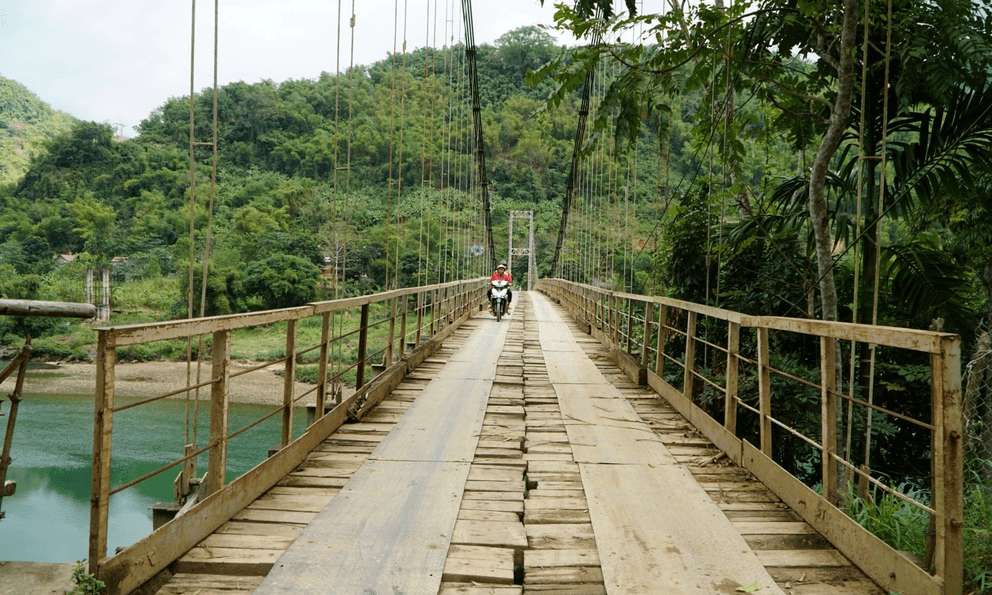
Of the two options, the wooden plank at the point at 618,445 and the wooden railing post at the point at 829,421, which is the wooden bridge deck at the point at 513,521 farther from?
the wooden railing post at the point at 829,421

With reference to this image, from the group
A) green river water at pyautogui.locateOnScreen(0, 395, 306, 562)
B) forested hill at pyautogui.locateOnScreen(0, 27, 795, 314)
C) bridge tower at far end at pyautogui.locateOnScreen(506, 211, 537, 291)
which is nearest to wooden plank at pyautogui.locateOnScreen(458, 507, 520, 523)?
forested hill at pyautogui.locateOnScreen(0, 27, 795, 314)

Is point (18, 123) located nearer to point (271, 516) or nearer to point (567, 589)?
point (271, 516)

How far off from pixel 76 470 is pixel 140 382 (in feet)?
25.0

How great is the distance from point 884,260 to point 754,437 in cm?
168

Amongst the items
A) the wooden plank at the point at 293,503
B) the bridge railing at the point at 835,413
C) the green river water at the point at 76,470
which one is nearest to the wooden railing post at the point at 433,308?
the bridge railing at the point at 835,413

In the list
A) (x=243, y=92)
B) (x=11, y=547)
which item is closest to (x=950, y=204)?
(x=11, y=547)

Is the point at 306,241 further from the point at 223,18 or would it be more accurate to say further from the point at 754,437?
the point at 754,437

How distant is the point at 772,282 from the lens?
5020 mm

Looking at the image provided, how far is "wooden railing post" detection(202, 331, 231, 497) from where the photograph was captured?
7.45 ft

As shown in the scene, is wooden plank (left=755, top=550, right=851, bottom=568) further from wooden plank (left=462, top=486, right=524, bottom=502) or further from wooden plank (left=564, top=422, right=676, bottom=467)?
wooden plank (left=564, top=422, right=676, bottom=467)

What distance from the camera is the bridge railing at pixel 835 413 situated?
5.50 feet

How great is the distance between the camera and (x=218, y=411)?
229 cm

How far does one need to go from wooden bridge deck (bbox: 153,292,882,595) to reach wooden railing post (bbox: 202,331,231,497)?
7.1 inches

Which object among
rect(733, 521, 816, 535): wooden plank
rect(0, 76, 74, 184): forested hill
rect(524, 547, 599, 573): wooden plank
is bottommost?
rect(524, 547, 599, 573): wooden plank
